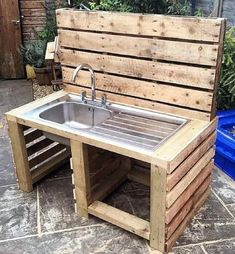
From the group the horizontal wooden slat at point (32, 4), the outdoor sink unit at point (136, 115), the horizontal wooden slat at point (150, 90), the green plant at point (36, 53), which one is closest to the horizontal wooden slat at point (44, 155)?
the outdoor sink unit at point (136, 115)

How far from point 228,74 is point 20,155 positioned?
227 cm

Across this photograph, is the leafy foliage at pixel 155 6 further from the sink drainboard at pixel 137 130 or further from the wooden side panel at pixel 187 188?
the wooden side panel at pixel 187 188

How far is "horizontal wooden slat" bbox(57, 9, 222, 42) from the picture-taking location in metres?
2.05

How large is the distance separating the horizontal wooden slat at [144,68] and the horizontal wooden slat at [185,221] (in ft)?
2.83

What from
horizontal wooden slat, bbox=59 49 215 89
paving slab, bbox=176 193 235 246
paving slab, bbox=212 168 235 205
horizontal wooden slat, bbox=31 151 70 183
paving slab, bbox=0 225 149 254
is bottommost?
paving slab, bbox=0 225 149 254

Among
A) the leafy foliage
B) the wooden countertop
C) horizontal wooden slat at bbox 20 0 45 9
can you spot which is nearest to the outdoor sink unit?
the wooden countertop

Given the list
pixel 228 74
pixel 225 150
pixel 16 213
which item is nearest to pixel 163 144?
pixel 225 150

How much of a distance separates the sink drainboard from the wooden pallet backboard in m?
0.16

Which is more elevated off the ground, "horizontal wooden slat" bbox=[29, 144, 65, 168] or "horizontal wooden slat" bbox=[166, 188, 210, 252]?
"horizontal wooden slat" bbox=[29, 144, 65, 168]

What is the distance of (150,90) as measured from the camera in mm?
2422

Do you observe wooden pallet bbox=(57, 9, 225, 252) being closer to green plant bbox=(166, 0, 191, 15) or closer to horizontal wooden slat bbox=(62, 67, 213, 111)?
horizontal wooden slat bbox=(62, 67, 213, 111)

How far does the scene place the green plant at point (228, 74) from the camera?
3.48 m

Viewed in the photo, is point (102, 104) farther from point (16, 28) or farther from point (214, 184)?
point (16, 28)

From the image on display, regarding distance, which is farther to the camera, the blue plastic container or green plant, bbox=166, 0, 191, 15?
green plant, bbox=166, 0, 191, 15
